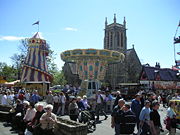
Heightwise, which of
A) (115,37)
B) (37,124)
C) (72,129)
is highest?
(115,37)

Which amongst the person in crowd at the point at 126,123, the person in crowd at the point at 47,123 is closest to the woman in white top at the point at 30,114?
the person in crowd at the point at 47,123

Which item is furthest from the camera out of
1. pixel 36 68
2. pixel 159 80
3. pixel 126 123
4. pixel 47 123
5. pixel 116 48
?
pixel 116 48

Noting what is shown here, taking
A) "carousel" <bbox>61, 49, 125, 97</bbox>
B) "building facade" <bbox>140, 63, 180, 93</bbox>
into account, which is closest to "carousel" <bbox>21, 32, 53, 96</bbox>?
"carousel" <bbox>61, 49, 125, 97</bbox>

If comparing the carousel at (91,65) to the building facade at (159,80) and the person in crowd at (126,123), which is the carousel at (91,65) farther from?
the building facade at (159,80)

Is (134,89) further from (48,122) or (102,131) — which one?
(48,122)

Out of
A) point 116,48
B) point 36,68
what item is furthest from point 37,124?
point 116,48

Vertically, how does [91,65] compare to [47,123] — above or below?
above

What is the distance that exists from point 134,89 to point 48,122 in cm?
2082

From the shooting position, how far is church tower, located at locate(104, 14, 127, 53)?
63219 millimetres

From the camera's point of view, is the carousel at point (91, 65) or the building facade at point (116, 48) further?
the building facade at point (116, 48)

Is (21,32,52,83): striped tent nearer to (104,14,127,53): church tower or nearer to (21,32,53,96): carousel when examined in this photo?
(21,32,53,96): carousel

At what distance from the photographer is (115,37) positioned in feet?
208

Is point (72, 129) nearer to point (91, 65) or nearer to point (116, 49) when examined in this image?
point (91, 65)

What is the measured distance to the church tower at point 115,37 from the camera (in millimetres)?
63219
